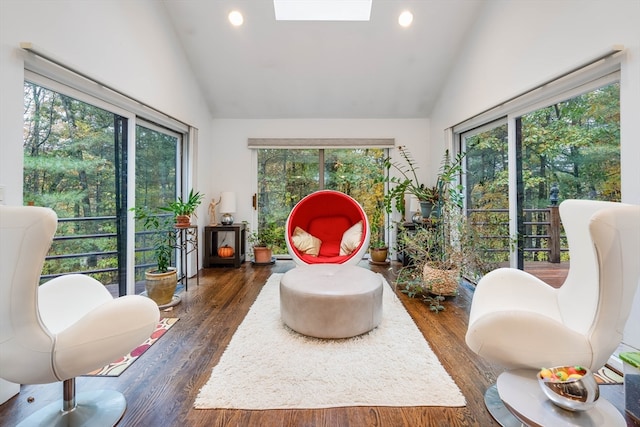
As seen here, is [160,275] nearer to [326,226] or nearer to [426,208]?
[326,226]

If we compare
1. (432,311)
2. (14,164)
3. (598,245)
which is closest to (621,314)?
(598,245)

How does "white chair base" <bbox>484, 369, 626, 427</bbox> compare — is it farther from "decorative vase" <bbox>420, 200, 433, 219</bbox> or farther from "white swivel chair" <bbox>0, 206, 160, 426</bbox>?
"decorative vase" <bbox>420, 200, 433, 219</bbox>

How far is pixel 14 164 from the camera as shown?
1.74 metres

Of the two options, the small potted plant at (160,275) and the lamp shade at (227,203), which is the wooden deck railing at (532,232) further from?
the lamp shade at (227,203)

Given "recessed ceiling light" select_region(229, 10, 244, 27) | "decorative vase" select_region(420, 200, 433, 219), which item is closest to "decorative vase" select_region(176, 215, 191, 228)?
"recessed ceiling light" select_region(229, 10, 244, 27)

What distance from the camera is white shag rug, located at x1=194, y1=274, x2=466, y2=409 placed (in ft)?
5.02

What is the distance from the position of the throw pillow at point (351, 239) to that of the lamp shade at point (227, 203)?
177cm

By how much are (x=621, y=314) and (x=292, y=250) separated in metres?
2.65

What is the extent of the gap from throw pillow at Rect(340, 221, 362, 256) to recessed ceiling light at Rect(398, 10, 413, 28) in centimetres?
237

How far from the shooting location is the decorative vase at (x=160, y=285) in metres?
2.79

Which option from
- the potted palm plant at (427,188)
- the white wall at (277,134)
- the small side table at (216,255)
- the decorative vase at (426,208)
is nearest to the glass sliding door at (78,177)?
the small side table at (216,255)

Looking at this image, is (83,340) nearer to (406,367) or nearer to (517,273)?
(406,367)

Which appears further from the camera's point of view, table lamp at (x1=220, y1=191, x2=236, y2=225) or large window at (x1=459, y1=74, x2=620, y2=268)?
table lamp at (x1=220, y1=191, x2=236, y2=225)

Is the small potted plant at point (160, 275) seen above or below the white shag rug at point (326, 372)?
above
